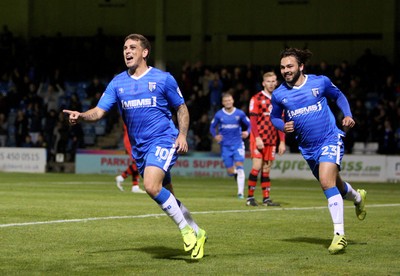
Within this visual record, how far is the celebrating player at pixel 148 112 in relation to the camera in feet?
33.7

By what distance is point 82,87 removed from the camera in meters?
42.8

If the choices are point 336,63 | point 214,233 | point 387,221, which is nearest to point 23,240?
point 214,233

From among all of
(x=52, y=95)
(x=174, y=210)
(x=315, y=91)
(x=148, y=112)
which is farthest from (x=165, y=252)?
(x=52, y=95)

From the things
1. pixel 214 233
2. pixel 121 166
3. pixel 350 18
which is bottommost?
pixel 121 166

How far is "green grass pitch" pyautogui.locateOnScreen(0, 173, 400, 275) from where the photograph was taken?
9.40 metres

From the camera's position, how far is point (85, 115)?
10352mm

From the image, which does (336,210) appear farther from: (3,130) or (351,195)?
(3,130)

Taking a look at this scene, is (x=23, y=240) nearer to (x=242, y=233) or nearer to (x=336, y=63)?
(x=242, y=233)

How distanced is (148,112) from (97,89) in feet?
98.0

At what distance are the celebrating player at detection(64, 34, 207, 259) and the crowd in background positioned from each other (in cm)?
2287

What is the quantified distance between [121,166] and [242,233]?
2222 centimetres

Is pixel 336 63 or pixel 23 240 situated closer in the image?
pixel 23 240

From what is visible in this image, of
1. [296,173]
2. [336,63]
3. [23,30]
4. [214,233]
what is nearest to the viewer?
[214,233]

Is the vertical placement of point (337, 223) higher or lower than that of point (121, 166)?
higher
